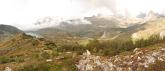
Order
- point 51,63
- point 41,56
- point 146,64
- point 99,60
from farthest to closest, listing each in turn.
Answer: point 41,56
point 51,63
point 99,60
point 146,64

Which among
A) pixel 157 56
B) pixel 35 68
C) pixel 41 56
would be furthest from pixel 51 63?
pixel 157 56

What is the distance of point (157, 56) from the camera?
10950 cm

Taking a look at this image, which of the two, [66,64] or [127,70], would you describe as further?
[66,64]

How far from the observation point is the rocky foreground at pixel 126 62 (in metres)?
108

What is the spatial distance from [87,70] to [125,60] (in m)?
14.5

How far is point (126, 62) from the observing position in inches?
4353

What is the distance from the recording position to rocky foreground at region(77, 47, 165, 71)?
10781cm

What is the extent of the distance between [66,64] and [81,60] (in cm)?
571

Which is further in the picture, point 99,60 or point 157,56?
point 99,60

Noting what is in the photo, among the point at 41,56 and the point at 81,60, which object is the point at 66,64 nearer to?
the point at 81,60

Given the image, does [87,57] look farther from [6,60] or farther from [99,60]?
[6,60]

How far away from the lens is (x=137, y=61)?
108562 mm

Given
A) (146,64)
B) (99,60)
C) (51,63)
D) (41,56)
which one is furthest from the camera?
(41,56)

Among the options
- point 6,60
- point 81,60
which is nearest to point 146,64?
point 81,60
